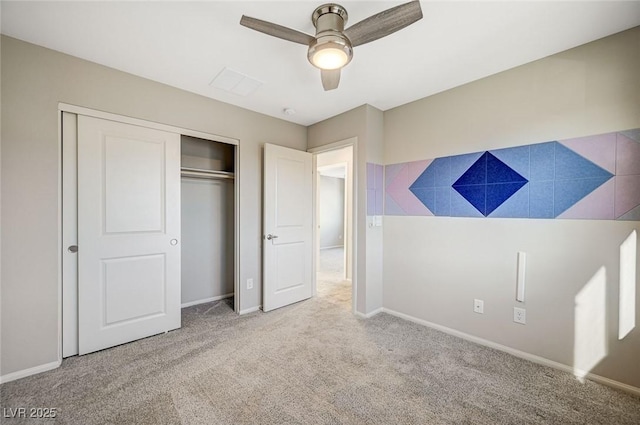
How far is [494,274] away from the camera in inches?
97.4

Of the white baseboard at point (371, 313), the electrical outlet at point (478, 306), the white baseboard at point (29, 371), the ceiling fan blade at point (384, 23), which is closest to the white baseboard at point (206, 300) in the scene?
the white baseboard at point (29, 371)

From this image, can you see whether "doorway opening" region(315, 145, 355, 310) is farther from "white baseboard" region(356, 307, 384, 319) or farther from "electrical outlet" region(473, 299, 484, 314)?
"electrical outlet" region(473, 299, 484, 314)

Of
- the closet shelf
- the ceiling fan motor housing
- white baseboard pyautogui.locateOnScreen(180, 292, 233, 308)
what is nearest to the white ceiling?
the ceiling fan motor housing

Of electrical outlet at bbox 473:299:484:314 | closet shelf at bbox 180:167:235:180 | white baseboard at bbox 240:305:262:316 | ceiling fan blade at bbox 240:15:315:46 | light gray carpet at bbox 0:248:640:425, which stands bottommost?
light gray carpet at bbox 0:248:640:425

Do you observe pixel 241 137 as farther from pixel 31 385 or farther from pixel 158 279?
pixel 31 385

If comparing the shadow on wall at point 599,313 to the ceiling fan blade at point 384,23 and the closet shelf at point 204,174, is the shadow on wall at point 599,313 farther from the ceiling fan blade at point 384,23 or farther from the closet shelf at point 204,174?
the closet shelf at point 204,174

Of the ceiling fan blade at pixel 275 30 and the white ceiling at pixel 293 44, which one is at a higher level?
the white ceiling at pixel 293 44


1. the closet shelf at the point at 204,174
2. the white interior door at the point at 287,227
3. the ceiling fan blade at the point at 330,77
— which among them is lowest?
the white interior door at the point at 287,227

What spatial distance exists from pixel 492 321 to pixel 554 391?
0.65 meters

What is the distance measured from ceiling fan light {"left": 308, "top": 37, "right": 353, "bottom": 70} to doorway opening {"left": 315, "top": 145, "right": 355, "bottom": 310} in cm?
156

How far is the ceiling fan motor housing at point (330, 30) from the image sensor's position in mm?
1618

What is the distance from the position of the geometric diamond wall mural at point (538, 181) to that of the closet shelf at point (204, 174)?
2256 mm

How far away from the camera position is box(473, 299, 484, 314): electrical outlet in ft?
8.35

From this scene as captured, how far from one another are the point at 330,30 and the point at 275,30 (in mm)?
328
